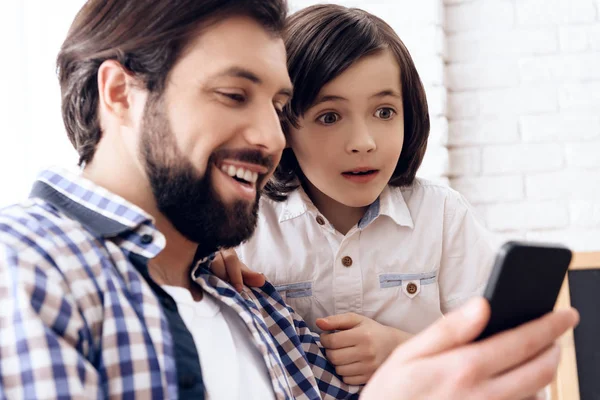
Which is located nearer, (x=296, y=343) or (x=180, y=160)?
(x=180, y=160)

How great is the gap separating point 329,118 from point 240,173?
34 centimetres

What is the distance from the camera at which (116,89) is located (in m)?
1.04

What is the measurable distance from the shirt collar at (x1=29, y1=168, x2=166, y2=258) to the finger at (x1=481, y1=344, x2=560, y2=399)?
47cm

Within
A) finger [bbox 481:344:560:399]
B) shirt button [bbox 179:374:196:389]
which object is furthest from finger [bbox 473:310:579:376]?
shirt button [bbox 179:374:196:389]

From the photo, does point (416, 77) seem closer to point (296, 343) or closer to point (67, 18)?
point (296, 343)

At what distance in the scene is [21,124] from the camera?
206cm

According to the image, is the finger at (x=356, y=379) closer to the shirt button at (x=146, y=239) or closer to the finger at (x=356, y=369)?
the finger at (x=356, y=369)

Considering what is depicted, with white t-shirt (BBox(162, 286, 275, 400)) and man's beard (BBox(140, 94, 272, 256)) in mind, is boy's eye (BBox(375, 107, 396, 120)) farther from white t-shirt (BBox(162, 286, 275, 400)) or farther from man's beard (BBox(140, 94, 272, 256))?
white t-shirt (BBox(162, 286, 275, 400))

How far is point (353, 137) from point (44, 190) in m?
0.57

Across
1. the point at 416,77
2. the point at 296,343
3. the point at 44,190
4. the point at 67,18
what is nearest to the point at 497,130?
the point at 416,77

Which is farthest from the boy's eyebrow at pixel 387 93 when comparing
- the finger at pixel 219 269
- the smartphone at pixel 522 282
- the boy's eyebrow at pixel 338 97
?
the smartphone at pixel 522 282

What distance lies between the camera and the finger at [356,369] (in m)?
1.24

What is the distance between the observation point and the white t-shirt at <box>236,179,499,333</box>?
1.39 m

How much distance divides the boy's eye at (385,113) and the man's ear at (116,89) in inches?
20.0
